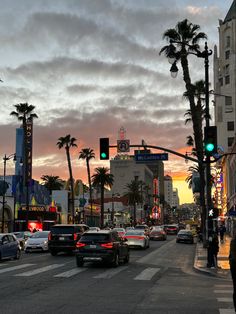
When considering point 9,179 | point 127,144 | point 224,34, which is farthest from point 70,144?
point 127,144

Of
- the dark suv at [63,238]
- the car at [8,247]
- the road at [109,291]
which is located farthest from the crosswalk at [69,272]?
the dark suv at [63,238]

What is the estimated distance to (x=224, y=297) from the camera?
12.7 m

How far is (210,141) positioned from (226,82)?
3372 inches

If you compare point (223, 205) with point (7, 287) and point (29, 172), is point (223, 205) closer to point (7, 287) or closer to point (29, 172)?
point (29, 172)

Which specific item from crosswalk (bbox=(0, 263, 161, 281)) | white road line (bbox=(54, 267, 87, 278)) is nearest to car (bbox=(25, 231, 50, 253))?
crosswalk (bbox=(0, 263, 161, 281))

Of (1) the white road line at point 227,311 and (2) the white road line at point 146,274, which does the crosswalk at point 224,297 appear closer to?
(1) the white road line at point 227,311

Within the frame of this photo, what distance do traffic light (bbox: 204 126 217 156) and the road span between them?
530 cm

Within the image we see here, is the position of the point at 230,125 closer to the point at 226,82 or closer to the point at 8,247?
the point at 226,82

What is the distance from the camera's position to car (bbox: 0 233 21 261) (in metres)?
24.3

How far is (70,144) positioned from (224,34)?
45.6 meters

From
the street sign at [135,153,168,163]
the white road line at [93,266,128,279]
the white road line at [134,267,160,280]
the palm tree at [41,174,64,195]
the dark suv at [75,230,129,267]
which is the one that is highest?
the palm tree at [41,174,64,195]

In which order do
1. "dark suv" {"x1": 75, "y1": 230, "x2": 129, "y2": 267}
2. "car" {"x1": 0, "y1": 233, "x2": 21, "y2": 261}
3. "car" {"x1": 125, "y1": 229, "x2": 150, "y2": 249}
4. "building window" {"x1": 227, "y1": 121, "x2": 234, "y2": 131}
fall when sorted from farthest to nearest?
"building window" {"x1": 227, "y1": 121, "x2": 234, "y2": 131} < "car" {"x1": 125, "y1": 229, "x2": 150, "y2": 249} < "car" {"x1": 0, "y1": 233, "x2": 21, "y2": 261} < "dark suv" {"x1": 75, "y1": 230, "x2": 129, "y2": 267}

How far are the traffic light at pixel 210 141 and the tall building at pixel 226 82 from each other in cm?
7860

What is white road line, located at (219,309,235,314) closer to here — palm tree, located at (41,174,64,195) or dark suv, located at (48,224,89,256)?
dark suv, located at (48,224,89,256)
